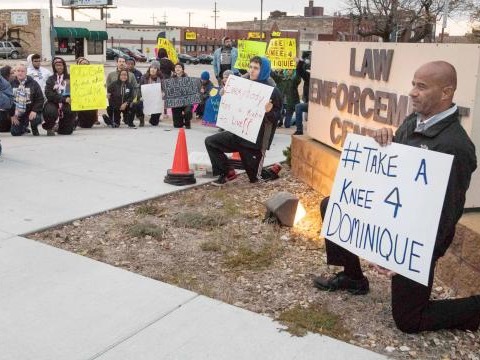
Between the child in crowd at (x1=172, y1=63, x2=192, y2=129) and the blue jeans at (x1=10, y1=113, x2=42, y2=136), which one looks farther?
the child in crowd at (x1=172, y1=63, x2=192, y2=129)

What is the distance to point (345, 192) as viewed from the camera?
147 inches

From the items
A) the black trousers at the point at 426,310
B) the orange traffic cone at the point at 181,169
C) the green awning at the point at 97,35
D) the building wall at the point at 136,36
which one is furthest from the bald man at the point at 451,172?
the building wall at the point at 136,36

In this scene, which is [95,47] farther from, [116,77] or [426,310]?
[426,310]

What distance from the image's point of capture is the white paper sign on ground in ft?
41.2

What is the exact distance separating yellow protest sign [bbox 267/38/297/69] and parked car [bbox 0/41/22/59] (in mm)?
46943

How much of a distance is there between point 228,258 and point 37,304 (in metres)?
1.57

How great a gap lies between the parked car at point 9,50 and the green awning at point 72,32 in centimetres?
580

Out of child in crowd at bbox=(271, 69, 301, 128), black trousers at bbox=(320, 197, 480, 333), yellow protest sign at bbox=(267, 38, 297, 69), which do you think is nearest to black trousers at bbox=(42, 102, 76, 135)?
child in crowd at bbox=(271, 69, 301, 128)

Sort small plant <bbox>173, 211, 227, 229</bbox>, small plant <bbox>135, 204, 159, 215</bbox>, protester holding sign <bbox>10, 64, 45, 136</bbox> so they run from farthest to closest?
protester holding sign <bbox>10, 64, 45, 136</bbox>
small plant <bbox>135, 204, 159, 215</bbox>
small plant <bbox>173, 211, 227, 229</bbox>

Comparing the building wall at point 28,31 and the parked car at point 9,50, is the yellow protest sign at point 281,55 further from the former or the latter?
the building wall at point 28,31

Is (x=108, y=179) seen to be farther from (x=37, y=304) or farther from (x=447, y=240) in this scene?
(x=447, y=240)

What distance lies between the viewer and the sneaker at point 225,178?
7.27 m

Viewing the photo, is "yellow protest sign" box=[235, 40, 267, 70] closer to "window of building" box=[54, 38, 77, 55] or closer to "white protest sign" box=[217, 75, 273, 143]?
"white protest sign" box=[217, 75, 273, 143]

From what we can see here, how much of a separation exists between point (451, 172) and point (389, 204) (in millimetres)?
427
